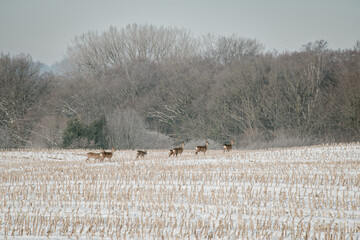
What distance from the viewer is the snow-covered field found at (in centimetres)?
861

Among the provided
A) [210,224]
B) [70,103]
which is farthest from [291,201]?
[70,103]

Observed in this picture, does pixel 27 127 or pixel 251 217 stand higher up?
pixel 27 127

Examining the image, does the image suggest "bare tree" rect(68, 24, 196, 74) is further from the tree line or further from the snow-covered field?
the snow-covered field

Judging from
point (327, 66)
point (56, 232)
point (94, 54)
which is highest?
point (94, 54)

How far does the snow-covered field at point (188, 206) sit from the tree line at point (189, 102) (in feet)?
77.9

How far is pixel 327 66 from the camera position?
4609cm

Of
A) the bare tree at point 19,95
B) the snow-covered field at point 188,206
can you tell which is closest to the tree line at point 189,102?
the bare tree at point 19,95

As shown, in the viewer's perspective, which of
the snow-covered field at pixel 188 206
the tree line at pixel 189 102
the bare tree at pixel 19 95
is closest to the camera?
the snow-covered field at pixel 188 206

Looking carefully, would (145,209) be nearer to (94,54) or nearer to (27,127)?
(27,127)

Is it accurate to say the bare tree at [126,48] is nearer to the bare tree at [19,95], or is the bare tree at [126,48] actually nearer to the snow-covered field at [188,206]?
the bare tree at [19,95]

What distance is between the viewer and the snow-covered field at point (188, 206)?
861cm

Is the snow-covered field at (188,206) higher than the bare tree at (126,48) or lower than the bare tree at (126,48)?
lower

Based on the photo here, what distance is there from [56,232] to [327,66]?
42.0 metres

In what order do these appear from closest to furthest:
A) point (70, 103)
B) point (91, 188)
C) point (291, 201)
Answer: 1. point (291, 201)
2. point (91, 188)
3. point (70, 103)
